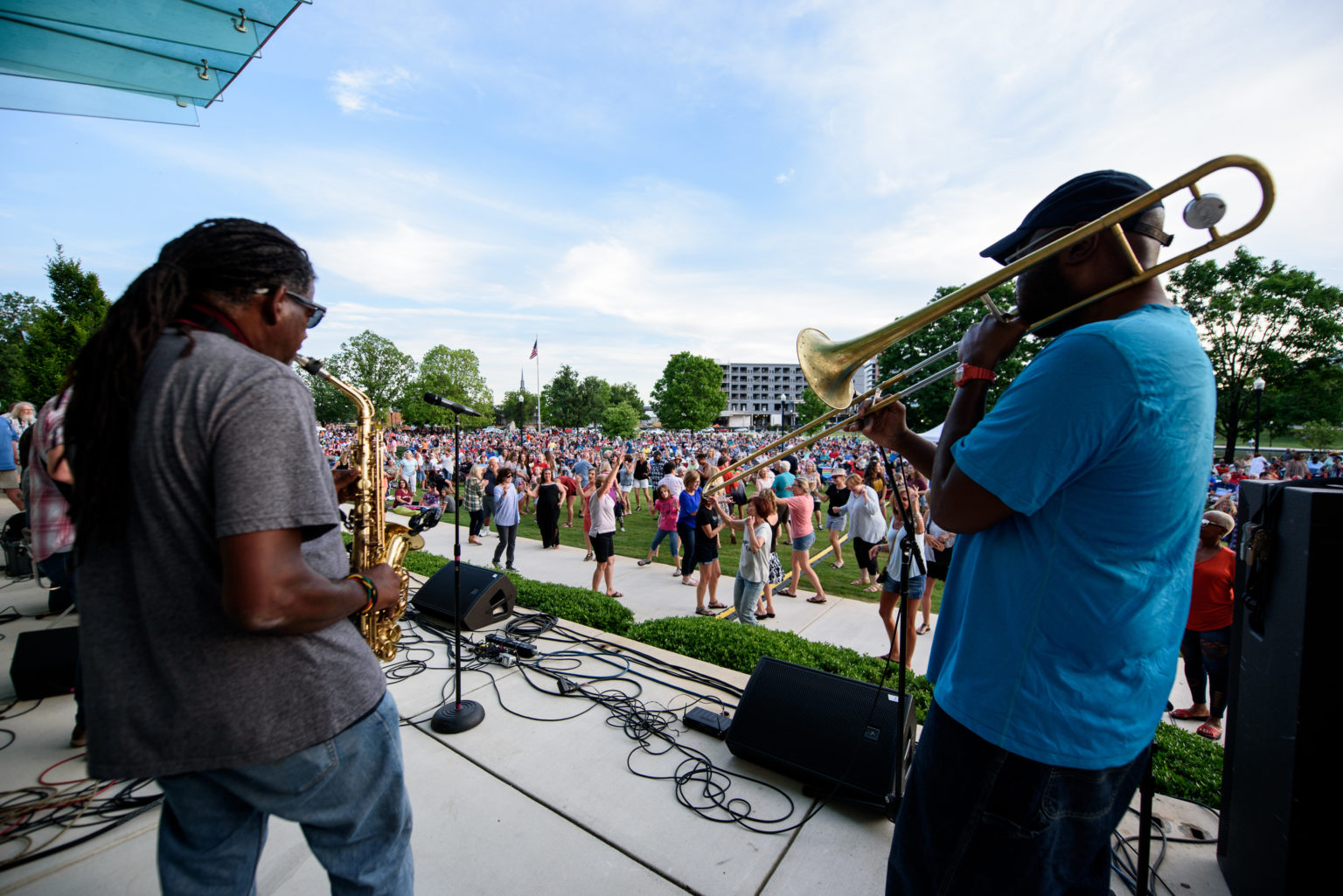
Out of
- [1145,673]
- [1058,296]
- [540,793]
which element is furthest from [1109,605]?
[540,793]

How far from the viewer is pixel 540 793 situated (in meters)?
3.05

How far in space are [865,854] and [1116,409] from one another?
2.49 meters

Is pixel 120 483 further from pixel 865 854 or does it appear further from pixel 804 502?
pixel 804 502

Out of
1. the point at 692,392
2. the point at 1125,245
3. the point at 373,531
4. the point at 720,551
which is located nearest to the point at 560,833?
the point at 373,531

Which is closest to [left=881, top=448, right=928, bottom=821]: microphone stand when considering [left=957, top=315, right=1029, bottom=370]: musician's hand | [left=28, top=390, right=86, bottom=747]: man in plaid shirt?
[left=957, top=315, right=1029, bottom=370]: musician's hand

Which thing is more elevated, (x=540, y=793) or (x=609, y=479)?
(x=609, y=479)

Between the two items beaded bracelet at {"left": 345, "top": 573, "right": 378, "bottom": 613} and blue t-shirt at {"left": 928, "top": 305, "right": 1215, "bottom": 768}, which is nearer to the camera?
blue t-shirt at {"left": 928, "top": 305, "right": 1215, "bottom": 768}

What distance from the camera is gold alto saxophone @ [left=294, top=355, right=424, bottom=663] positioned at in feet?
8.15

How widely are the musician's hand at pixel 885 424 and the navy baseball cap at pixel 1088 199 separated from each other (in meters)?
0.68

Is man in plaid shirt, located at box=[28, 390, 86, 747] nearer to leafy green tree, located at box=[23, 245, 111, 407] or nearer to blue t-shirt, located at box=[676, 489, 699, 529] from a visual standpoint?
blue t-shirt, located at box=[676, 489, 699, 529]

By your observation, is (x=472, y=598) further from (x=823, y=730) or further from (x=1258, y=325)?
(x=1258, y=325)

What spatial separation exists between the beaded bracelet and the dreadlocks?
18.7 inches

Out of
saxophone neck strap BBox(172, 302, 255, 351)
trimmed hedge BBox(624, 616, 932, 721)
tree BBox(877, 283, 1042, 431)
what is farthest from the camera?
tree BBox(877, 283, 1042, 431)

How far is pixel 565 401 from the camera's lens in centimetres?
8788
